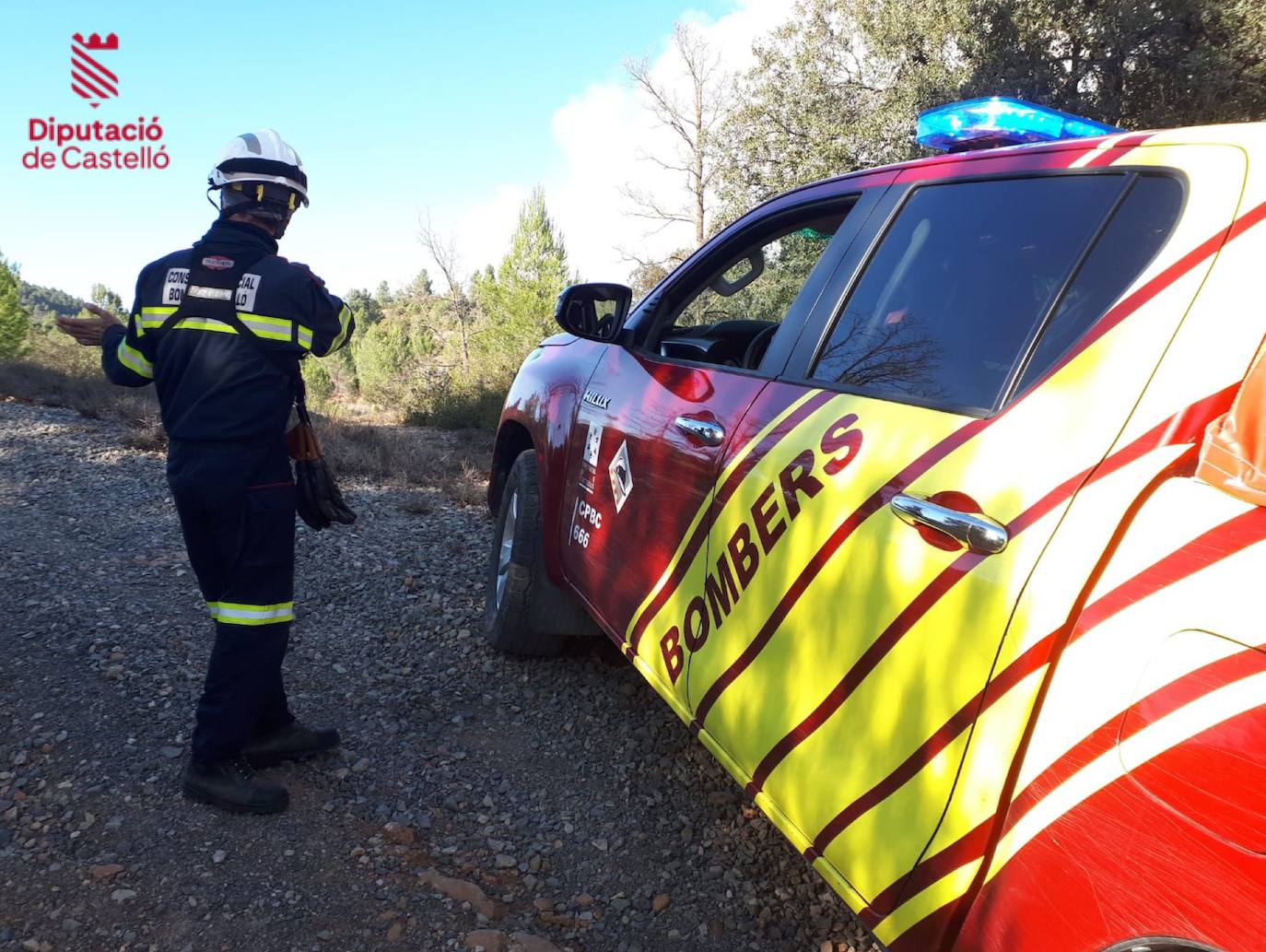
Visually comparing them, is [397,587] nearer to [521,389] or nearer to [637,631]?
[521,389]

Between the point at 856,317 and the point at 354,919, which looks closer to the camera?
the point at 856,317

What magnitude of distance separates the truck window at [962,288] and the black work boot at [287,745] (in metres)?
2.20

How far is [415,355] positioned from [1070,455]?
145ft

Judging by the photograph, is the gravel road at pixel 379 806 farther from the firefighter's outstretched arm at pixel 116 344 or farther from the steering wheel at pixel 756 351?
the steering wheel at pixel 756 351

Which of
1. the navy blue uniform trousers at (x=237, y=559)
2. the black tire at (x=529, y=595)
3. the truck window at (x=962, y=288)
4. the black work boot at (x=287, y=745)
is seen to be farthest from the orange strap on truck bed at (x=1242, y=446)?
the black work boot at (x=287, y=745)

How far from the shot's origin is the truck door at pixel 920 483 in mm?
1271

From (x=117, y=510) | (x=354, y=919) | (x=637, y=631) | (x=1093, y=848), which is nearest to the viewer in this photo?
(x=1093, y=848)

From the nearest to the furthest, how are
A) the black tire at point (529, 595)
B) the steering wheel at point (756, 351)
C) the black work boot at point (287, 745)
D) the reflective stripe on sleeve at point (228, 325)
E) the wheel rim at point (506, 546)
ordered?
the steering wheel at point (756, 351) → the reflective stripe on sleeve at point (228, 325) → the black work boot at point (287, 745) → the black tire at point (529, 595) → the wheel rim at point (506, 546)

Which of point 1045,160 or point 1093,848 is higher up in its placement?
point 1045,160

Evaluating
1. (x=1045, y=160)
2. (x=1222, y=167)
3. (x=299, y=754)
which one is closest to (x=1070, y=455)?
(x=1222, y=167)

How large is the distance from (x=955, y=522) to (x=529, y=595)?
2354 millimetres

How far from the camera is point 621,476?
2.63m

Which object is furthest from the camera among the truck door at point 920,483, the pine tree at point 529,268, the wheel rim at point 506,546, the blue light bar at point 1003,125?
the pine tree at point 529,268

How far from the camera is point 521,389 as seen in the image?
3.83 meters
